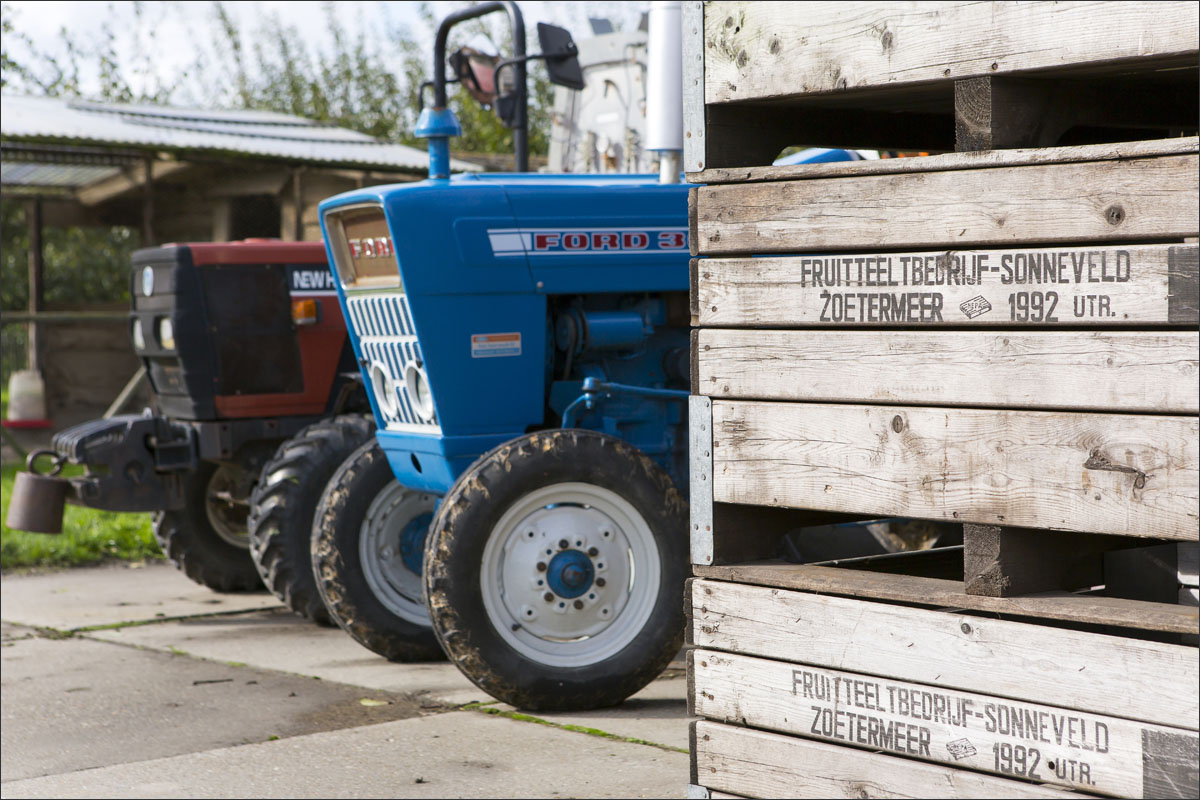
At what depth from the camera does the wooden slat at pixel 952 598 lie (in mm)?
2221

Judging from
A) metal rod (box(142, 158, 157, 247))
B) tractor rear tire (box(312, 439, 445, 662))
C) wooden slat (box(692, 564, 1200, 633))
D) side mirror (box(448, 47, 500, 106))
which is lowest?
tractor rear tire (box(312, 439, 445, 662))

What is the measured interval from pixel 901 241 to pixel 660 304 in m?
3.18

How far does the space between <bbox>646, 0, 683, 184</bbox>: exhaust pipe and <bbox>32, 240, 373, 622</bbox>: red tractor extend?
1.82m

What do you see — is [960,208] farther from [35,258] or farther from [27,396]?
[35,258]

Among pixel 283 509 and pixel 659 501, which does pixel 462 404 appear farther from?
pixel 283 509

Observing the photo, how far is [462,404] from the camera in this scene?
5191mm

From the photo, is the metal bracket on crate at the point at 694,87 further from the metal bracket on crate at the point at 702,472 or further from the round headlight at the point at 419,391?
the round headlight at the point at 419,391

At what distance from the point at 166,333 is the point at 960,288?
5307mm

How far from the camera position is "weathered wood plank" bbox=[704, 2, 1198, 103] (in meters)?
2.20

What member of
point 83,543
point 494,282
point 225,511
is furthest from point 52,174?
point 494,282

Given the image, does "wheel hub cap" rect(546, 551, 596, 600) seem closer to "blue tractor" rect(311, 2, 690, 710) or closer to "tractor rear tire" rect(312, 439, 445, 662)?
"blue tractor" rect(311, 2, 690, 710)

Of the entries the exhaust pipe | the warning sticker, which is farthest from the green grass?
the exhaust pipe

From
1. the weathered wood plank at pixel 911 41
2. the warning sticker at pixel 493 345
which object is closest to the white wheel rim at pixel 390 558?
the warning sticker at pixel 493 345

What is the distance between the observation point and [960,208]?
2.37 metres
